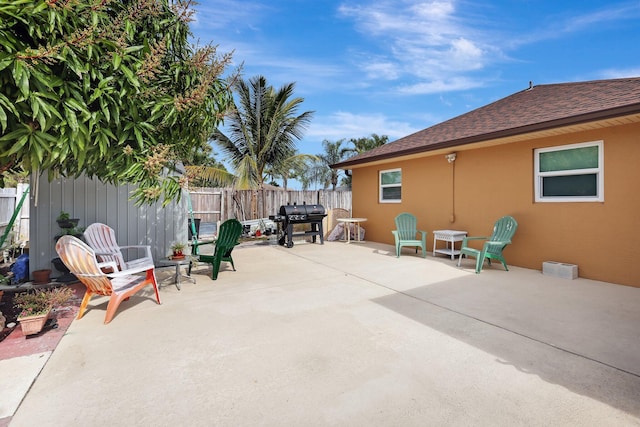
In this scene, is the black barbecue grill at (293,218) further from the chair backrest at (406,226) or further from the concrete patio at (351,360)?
the concrete patio at (351,360)

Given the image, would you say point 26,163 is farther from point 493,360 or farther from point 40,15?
point 493,360

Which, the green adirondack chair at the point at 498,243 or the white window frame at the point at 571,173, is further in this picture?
the green adirondack chair at the point at 498,243

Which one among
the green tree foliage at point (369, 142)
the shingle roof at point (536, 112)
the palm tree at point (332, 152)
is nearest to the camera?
the shingle roof at point (536, 112)

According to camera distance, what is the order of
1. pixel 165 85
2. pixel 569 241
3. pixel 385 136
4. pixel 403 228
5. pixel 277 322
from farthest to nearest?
pixel 385 136 → pixel 403 228 → pixel 569 241 → pixel 165 85 → pixel 277 322

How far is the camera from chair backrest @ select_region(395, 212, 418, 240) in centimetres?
731

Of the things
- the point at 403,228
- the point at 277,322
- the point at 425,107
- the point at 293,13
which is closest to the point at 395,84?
the point at 425,107

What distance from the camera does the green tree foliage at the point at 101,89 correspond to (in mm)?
2029

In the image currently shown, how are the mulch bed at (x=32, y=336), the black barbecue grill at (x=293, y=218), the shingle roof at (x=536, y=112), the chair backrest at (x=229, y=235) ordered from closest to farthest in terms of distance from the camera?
the mulch bed at (x=32, y=336)
the shingle roof at (x=536, y=112)
the chair backrest at (x=229, y=235)
the black barbecue grill at (x=293, y=218)

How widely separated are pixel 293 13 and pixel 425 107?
916cm

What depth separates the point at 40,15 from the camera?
209 centimetres

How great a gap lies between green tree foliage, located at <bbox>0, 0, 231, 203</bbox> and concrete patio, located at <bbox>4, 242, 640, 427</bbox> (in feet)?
4.99

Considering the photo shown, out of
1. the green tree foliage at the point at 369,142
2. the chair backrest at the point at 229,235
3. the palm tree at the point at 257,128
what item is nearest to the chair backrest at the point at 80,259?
the chair backrest at the point at 229,235

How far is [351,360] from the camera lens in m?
2.43

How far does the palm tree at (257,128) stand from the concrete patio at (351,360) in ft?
27.8
